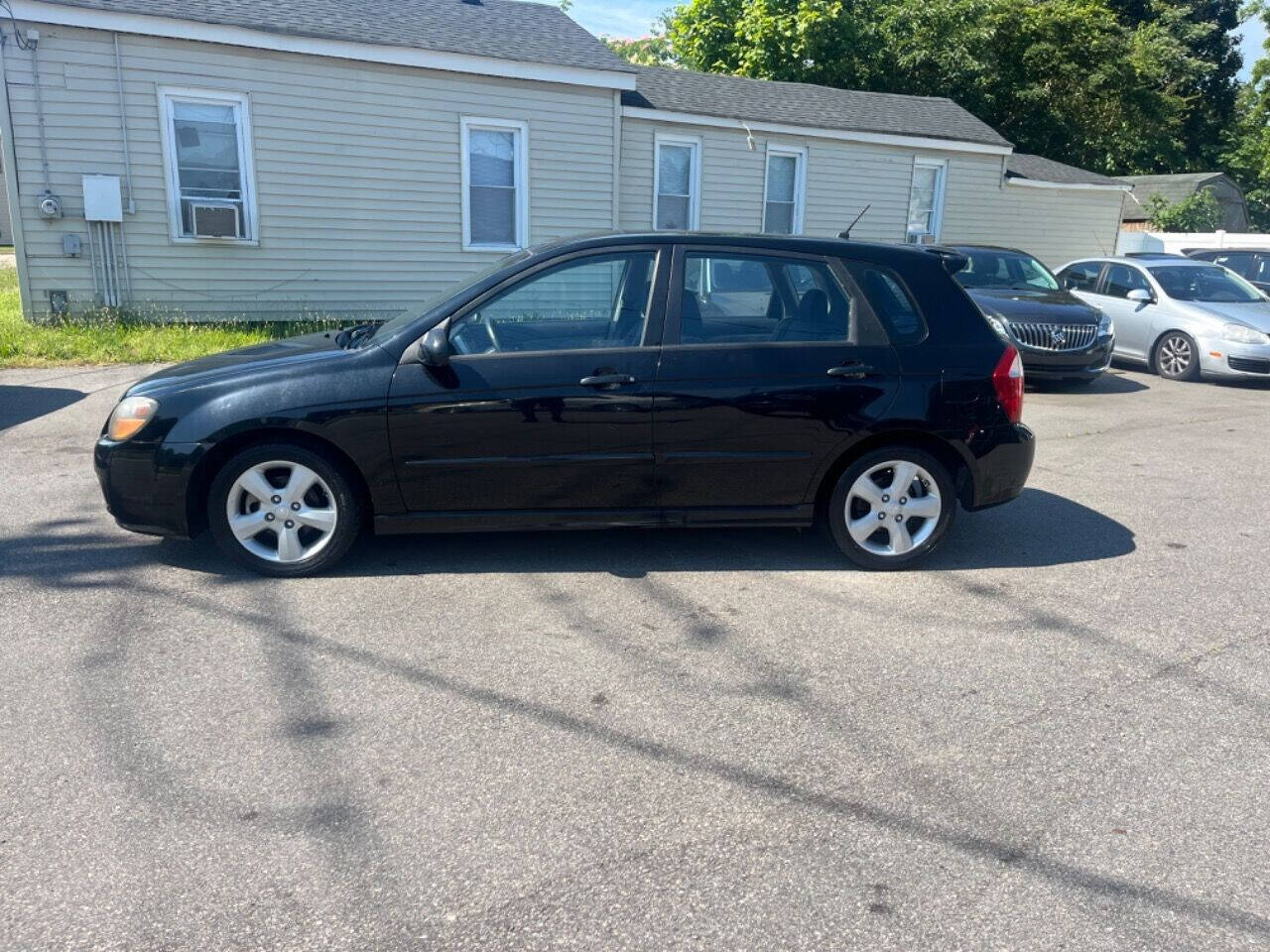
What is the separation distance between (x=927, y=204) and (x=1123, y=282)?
274 inches

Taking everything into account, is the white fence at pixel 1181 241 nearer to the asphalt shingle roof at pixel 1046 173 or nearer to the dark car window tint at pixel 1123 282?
the asphalt shingle roof at pixel 1046 173

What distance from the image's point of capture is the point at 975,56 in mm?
27891

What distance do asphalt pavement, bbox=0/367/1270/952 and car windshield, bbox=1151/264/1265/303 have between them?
851 cm

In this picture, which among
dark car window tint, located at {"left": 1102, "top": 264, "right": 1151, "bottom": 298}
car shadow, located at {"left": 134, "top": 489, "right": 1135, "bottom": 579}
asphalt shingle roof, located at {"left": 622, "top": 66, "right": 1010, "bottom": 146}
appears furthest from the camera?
asphalt shingle roof, located at {"left": 622, "top": 66, "right": 1010, "bottom": 146}

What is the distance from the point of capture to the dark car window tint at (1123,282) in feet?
43.0

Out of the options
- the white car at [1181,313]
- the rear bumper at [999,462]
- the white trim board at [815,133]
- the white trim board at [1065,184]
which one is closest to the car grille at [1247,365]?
the white car at [1181,313]

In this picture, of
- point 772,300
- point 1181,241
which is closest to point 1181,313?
point 772,300

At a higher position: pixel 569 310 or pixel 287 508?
pixel 569 310

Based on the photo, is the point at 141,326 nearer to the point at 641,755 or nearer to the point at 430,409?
the point at 430,409

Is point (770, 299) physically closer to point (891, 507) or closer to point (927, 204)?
point (891, 507)

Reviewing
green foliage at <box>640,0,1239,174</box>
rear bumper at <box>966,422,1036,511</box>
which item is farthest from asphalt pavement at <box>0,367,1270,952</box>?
green foliage at <box>640,0,1239,174</box>

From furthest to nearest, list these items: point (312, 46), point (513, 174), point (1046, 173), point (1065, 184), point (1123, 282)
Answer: point (1046, 173) → point (1065, 184) → point (513, 174) → point (1123, 282) → point (312, 46)

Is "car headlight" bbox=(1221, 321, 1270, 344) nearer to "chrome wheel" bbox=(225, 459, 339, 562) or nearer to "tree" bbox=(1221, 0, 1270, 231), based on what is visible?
"chrome wheel" bbox=(225, 459, 339, 562)

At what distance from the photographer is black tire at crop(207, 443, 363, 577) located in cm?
482
